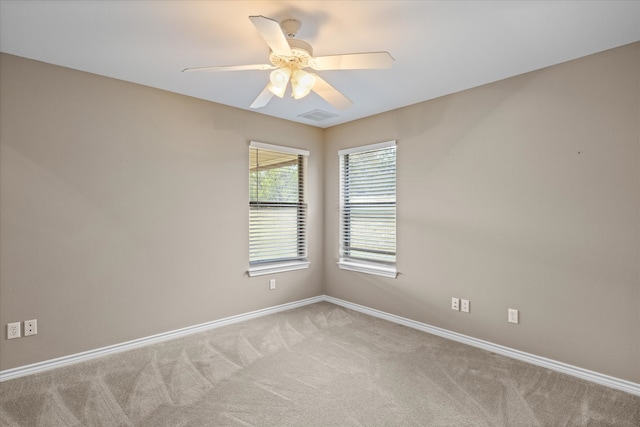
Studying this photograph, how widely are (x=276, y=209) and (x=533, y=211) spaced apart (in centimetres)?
277

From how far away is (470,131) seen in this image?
10.9 ft

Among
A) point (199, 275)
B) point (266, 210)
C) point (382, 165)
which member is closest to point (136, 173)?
point (199, 275)

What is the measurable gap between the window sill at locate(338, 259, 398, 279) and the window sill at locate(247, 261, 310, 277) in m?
0.52

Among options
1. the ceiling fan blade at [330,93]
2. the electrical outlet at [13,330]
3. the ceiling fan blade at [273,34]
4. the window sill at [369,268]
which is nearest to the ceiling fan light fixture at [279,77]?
the ceiling fan blade at [273,34]

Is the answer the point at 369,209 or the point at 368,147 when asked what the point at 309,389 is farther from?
the point at 368,147

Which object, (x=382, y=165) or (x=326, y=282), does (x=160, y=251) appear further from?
(x=382, y=165)

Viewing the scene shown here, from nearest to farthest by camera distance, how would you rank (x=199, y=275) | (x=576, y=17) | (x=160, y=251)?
(x=576, y=17)
(x=160, y=251)
(x=199, y=275)

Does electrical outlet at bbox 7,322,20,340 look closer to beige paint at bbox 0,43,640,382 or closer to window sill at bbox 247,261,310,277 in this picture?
beige paint at bbox 0,43,640,382

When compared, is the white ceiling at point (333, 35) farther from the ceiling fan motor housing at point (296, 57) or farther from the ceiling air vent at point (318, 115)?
the ceiling air vent at point (318, 115)

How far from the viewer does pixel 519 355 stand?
2.96 meters

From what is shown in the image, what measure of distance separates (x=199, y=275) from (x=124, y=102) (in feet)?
5.97

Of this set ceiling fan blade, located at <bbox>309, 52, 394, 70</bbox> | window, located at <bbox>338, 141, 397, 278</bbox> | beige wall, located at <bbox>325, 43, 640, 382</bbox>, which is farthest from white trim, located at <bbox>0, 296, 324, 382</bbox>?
ceiling fan blade, located at <bbox>309, 52, 394, 70</bbox>

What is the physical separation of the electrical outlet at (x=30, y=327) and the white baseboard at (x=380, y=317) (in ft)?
0.82

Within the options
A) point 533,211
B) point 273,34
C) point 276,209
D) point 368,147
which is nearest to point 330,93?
point 273,34
